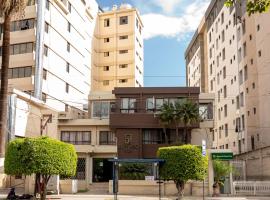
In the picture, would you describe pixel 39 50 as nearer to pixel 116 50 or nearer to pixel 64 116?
pixel 64 116

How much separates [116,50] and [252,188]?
49.1 meters

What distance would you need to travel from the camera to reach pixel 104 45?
83000 millimetres

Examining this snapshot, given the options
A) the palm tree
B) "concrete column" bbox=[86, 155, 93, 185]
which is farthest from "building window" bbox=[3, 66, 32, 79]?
the palm tree

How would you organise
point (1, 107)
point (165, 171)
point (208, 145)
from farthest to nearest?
1. point (208, 145)
2. point (1, 107)
3. point (165, 171)

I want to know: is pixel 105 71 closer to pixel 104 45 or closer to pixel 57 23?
pixel 104 45

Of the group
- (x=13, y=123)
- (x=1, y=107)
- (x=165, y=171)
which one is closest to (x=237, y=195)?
(x=165, y=171)

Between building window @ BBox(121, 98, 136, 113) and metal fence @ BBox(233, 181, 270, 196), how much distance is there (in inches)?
713

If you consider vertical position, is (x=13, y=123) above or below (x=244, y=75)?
below

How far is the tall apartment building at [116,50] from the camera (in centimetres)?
8112

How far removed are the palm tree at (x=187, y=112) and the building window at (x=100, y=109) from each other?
9688mm

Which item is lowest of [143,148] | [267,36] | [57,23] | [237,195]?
[237,195]

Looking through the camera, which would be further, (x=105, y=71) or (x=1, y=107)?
(x=105, y=71)

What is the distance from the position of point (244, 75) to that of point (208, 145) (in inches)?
547

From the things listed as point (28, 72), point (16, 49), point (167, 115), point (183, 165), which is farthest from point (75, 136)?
point (183, 165)
